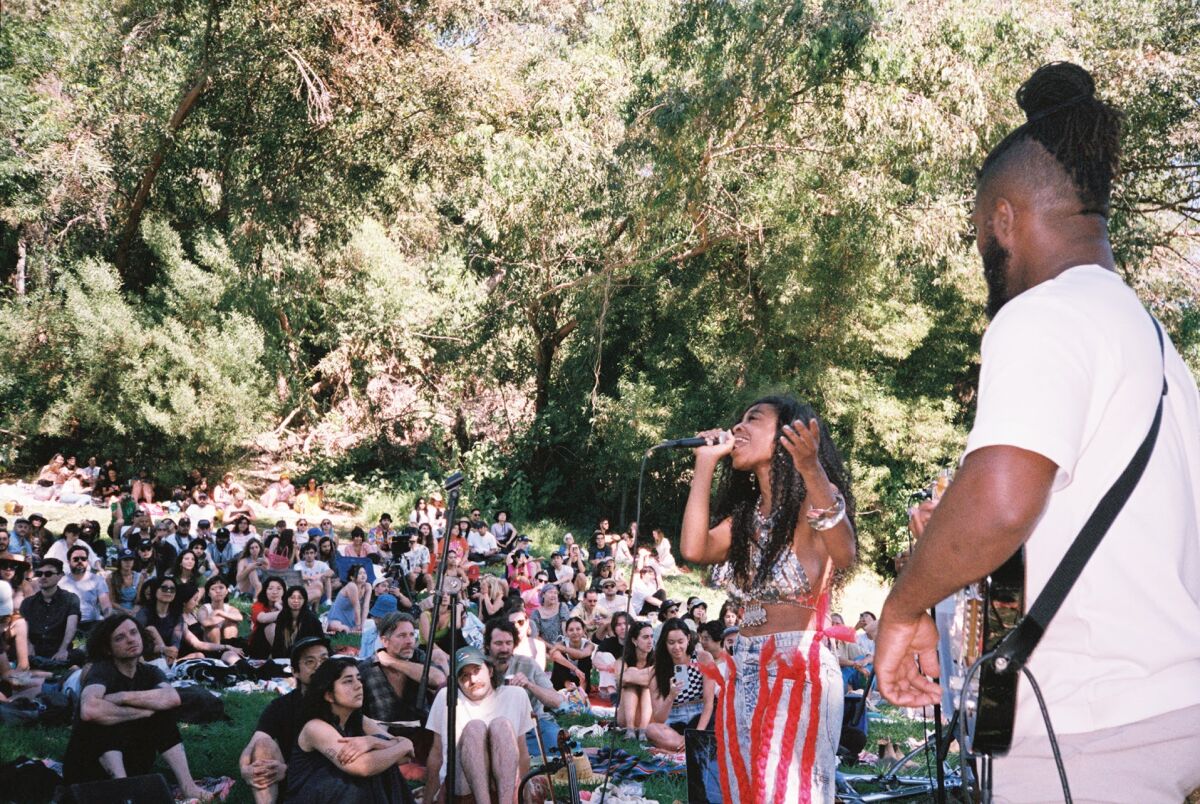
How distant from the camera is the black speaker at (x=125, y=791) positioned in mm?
5523

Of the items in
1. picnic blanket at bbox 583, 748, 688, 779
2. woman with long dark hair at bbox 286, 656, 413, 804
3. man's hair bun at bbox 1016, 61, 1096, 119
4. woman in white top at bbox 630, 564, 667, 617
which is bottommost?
picnic blanket at bbox 583, 748, 688, 779

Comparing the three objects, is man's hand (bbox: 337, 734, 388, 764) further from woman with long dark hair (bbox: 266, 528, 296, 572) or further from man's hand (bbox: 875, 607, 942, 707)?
woman with long dark hair (bbox: 266, 528, 296, 572)

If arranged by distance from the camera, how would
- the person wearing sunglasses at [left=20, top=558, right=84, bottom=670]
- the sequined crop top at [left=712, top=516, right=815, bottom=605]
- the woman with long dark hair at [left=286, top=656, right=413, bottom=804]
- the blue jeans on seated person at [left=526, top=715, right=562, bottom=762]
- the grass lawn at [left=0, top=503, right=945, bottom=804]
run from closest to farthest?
the sequined crop top at [left=712, top=516, right=815, bottom=605] → the woman with long dark hair at [left=286, top=656, right=413, bottom=804] → the grass lawn at [left=0, top=503, right=945, bottom=804] → the blue jeans on seated person at [left=526, top=715, right=562, bottom=762] → the person wearing sunglasses at [left=20, top=558, right=84, bottom=670]

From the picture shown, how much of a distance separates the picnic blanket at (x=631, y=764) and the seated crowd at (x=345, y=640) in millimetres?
383

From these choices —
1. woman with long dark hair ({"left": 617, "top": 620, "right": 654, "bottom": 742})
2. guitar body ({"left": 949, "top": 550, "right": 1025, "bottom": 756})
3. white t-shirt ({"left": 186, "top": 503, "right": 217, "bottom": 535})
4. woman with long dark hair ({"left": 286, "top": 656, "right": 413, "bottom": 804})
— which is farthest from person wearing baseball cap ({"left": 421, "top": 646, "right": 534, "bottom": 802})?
white t-shirt ({"left": 186, "top": 503, "right": 217, "bottom": 535})

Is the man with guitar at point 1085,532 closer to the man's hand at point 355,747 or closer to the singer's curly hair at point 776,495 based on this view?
the singer's curly hair at point 776,495

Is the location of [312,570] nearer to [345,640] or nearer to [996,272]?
[345,640]

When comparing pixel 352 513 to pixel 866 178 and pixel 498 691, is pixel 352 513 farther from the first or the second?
pixel 498 691

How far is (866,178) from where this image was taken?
632 inches

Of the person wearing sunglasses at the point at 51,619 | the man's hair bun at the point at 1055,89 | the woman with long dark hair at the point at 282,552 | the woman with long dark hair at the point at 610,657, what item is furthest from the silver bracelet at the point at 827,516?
the woman with long dark hair at the point at 282,552

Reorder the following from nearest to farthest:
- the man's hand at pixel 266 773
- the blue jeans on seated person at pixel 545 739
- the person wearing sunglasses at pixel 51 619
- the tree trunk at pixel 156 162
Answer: the man's hand at pixel 266 773 → the blue jeans on seated person at pixel 545 739 → the person wearing sunglasses at pixel 51 619 → the tree trunk at pixel 156 162

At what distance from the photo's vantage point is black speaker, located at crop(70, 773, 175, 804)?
5.52 metres

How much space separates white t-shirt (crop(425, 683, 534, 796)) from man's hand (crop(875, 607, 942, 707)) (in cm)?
506

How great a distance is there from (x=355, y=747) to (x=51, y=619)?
237 inches
